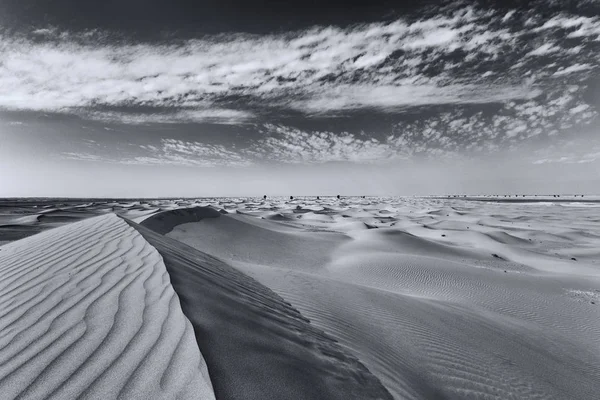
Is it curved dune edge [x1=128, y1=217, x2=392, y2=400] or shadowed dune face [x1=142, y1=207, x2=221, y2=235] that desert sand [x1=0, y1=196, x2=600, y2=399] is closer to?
curved dune edge [x1=128, y1=217, x2=392, y2=400]

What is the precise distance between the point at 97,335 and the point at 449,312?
5402 mm

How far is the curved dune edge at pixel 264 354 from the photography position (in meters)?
1.72

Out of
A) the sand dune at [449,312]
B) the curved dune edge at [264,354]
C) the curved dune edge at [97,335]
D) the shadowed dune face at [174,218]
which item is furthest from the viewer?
the shadowed dune face at [174,218]

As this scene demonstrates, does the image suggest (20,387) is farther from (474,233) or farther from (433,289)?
(474,233)

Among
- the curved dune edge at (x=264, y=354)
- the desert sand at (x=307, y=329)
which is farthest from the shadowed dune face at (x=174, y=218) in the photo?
the curved dune edge at (x=264, y=354)

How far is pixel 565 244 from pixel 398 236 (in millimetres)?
7885

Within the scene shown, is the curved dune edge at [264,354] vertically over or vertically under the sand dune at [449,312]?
over

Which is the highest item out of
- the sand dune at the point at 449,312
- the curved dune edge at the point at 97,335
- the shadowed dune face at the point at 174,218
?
the curved dune edge at the point at 97,335

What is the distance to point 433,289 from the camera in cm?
761

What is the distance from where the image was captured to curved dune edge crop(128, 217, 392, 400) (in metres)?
1.72

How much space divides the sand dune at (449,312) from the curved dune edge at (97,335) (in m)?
1.80

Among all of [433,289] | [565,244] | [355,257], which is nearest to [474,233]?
[565,244]

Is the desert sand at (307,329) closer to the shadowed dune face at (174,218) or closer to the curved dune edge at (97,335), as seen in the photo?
the curved dune edge at (97,335)

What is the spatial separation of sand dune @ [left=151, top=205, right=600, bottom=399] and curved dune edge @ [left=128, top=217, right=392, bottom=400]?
49 cm
